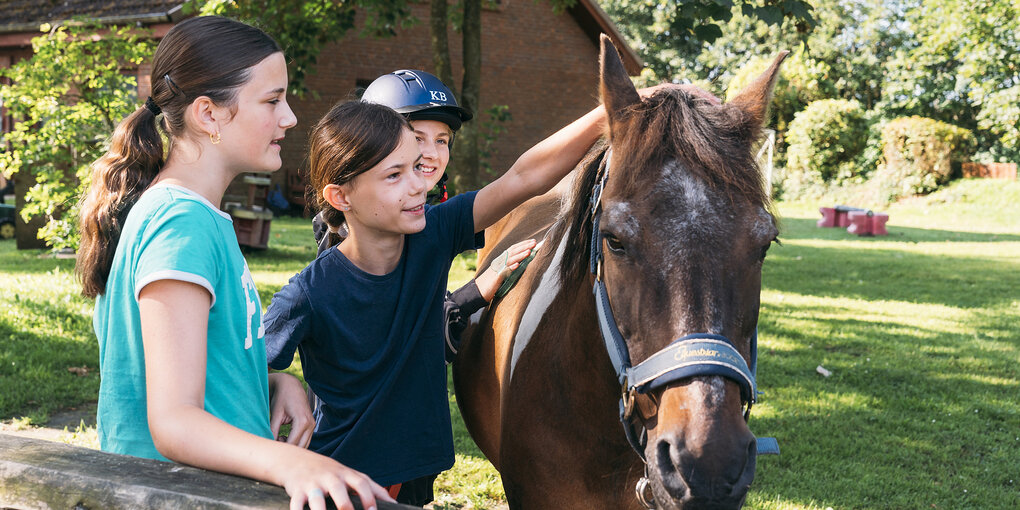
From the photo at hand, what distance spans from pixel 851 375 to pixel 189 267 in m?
6.24

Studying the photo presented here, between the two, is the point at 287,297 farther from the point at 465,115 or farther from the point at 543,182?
the point at 465,115

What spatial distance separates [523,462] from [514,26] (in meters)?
19.1

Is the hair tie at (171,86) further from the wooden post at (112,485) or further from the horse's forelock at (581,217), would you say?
the horse's forelock at (581,217)

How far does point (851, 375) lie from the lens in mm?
6395

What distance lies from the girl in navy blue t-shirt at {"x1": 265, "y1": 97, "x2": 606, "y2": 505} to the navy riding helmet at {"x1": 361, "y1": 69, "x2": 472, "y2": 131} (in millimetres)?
1053

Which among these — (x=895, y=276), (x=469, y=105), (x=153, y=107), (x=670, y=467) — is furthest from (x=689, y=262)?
Result: (x=895, y=276)

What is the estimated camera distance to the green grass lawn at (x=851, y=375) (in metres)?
4.31

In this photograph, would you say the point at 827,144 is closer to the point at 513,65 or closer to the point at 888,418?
the point at 513,65

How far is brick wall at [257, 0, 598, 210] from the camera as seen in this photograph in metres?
18.8

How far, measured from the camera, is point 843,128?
1120 inches

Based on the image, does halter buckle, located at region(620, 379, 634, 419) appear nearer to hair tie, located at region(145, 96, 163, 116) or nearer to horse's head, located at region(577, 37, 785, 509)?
horse's head, located at region(577, 37, 785, 509)

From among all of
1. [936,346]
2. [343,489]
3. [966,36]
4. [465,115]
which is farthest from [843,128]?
[343,489]

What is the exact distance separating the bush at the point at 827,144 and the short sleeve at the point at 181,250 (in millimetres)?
29895

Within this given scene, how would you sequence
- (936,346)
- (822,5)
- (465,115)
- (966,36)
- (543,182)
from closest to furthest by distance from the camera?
1. (543,182)
2. (465,115)
3. (936,346)
4. (966,36)
5. (822,5)
